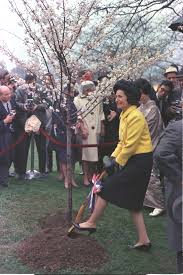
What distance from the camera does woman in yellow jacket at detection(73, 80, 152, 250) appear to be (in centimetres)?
408

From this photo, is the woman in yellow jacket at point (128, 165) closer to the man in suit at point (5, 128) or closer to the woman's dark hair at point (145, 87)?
the woman's dark hair at point (145, 87)

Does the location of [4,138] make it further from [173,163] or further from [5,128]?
[173,163]

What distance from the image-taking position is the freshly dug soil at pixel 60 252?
12.8 ft

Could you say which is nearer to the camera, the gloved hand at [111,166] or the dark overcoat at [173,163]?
the dark overcoat at [173,163]

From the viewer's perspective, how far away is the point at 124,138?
4117mm

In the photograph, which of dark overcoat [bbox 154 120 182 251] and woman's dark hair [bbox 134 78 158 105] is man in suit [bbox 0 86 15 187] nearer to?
woman's dark hair [bbox 134 78 158 105]

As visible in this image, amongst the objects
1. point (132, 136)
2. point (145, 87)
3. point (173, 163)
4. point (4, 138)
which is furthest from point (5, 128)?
point (173, 163)

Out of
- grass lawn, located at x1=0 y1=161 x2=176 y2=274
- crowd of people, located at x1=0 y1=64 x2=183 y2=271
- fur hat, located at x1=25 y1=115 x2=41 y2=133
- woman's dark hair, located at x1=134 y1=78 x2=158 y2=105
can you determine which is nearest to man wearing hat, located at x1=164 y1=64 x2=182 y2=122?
crowd of people, located at x1=0 y1=64 x2=183 y2=271

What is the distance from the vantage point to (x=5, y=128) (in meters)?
6.78

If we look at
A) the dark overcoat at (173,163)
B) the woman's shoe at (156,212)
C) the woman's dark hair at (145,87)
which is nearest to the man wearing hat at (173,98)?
the woman's dark hair at (145,87)

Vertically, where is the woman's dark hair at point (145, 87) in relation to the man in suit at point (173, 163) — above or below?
above

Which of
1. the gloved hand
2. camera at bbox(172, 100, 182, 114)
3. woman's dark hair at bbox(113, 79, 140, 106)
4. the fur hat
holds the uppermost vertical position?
woman's dark hair at bbox(113, 79, 140, 106)

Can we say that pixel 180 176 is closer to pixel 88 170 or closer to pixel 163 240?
pixel 163 240

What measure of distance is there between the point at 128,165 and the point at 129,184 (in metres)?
0.19
